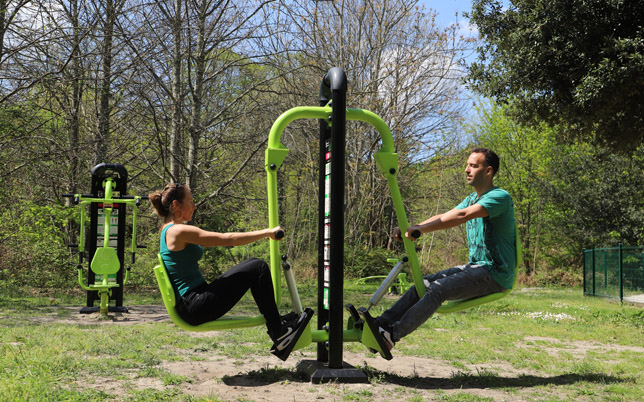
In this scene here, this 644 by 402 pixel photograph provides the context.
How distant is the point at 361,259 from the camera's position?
56.6ft

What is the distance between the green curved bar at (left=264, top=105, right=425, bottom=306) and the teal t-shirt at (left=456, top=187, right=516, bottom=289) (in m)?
0.52

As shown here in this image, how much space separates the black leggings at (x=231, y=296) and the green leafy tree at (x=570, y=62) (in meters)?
6.72

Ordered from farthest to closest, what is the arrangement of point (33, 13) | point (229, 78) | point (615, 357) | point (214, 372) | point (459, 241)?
1. point (459, 241)
2. point (229, 78)
3. point (33, 13)
4. point (615, 357)
5. point (214, 372)

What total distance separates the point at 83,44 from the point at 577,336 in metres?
11.2

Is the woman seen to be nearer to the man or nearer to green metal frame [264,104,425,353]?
green metal frame [264,104,425,353]

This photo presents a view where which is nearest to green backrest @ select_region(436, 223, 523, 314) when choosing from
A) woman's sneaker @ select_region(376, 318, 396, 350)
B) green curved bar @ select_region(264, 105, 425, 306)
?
green curved bar @ select_region(264, 105, 425, 306)

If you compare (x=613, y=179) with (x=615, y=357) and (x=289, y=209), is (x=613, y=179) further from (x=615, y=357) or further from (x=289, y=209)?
(x=615, y=357)

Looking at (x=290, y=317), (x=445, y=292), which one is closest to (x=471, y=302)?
(x=445, y=292)

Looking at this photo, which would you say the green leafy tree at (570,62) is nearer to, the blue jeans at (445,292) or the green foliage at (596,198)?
the blue jeans at (445,292)

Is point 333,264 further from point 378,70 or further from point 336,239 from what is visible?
point 378,70

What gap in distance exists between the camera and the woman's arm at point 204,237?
12.0 ft

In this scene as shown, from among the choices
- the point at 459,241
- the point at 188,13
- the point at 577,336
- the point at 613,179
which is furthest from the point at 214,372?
the point at 459,241

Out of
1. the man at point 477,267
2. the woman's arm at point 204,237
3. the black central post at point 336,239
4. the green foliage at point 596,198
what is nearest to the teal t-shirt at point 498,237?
the man at point 477,267

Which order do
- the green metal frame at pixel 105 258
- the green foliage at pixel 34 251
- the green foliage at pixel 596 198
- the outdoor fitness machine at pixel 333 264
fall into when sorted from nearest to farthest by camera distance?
the outdoor fitness machine at pixel 333 264
the green metal frame at pixel 105 258
the green foliage at pixel 34 251
the green foliage at pixel 596 198
